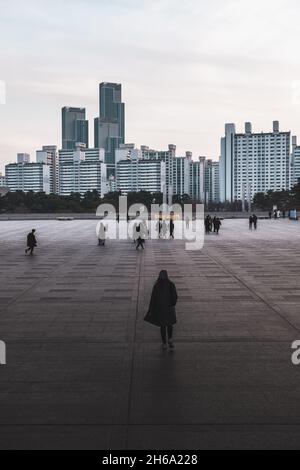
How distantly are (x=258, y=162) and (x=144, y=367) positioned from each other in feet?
558

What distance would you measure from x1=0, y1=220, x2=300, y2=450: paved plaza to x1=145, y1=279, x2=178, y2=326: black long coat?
443mm

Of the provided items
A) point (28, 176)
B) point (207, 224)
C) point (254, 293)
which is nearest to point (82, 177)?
point (28, 176)

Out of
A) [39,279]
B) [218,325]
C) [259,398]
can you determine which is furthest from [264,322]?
[39,279]

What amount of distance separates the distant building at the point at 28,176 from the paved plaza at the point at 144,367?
160529 mm

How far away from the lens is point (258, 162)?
566ft

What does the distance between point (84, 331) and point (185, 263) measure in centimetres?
1113

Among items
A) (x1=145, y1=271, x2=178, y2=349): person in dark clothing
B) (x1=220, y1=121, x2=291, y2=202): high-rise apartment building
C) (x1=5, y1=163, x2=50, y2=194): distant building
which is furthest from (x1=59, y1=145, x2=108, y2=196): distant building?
(x1=145, y1=271, x2=178, y2=349): person in dark clothing

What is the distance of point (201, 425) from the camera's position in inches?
216

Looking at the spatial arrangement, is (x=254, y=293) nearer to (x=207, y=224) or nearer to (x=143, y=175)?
(x=207, y=224)

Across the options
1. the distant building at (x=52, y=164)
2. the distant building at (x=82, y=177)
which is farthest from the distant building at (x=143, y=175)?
the distant building at (x=52, y=164)

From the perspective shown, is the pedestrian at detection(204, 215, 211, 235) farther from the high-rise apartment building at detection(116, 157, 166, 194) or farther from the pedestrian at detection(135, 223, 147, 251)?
the high-rise apartment building at detection(116, 157, 166, 194)

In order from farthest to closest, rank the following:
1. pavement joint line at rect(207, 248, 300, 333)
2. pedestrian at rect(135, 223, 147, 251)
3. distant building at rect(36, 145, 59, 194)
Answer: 1. distant building at rect(36, 145, 59, 194)
2. pedestrian at rect(135, 223, 147, 251)
3. pavement joint line at rect(207, 248, 300, 333)

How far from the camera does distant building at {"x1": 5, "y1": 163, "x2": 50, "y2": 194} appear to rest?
172375 mm

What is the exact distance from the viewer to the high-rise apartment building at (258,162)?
170 meters
